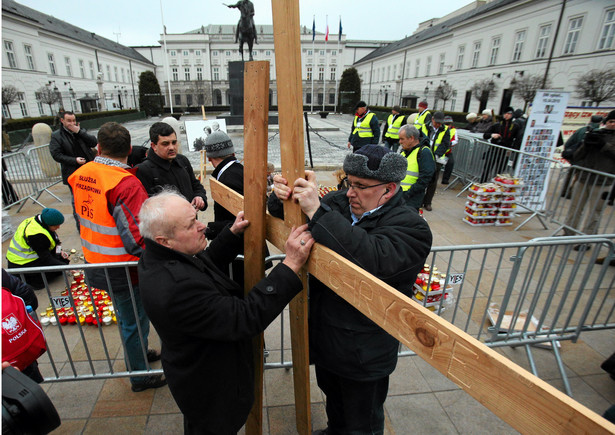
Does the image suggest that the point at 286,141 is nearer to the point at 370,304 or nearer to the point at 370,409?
the point at 370,304

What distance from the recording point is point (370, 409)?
1942 millimetres

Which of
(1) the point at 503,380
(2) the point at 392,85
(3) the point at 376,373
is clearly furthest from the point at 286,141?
(2) the point at 392,85

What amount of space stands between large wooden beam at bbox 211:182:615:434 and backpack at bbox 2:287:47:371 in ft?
6.00

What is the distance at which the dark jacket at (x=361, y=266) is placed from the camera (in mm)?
1436

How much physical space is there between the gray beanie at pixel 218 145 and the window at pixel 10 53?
126 ft

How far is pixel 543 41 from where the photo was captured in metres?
27.4

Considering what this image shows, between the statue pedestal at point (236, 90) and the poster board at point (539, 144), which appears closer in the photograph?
the poster board at point (539, 144)

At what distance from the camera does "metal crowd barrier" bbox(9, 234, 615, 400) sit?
2.78 meters

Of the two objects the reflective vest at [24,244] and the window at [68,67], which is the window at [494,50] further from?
the window at [68,67]

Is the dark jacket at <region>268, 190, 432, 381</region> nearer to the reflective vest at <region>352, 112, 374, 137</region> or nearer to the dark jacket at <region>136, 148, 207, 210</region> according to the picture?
the dark jacket at <region>136, 148, 207, 210</region>

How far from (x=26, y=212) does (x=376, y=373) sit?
8.24 metres

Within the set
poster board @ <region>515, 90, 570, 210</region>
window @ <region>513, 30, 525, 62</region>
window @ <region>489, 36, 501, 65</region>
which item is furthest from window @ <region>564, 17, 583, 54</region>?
poster board @ <region>515, 90, 570, 210</region>

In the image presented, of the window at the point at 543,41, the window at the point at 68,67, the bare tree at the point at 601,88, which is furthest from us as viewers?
the window at the point at 68,67

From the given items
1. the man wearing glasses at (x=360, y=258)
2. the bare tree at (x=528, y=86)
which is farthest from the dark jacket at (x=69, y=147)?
the bare tree at (x=528, y=86)
